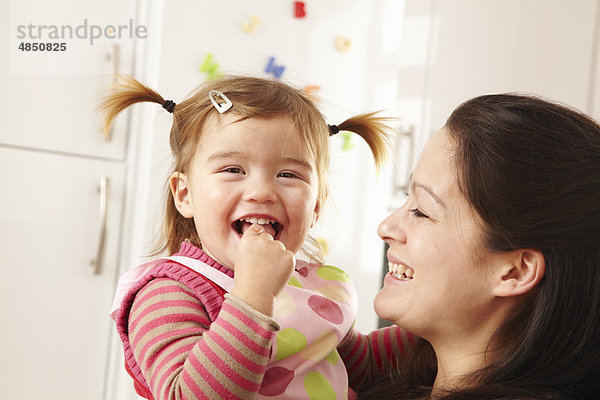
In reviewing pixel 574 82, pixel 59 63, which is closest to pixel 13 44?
pixel 59 63

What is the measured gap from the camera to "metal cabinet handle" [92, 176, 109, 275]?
2.25 meters

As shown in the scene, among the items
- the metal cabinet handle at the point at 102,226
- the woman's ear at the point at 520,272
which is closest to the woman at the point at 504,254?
the woman's ear at the point at 520,272

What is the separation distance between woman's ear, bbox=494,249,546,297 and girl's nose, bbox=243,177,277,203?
394mm

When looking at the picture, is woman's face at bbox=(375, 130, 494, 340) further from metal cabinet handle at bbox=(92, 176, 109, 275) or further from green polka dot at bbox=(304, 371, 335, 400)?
metal cabinet handle at bbox=(92, 176, 109, 275)

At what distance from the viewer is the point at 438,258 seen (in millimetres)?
1070

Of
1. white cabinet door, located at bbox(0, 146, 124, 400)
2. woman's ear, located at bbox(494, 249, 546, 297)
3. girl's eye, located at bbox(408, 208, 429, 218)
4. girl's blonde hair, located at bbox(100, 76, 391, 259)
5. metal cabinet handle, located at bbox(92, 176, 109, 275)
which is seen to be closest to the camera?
woman's ear, located at bbox(494, 249, 546, 297)

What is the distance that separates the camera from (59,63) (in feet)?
7.20

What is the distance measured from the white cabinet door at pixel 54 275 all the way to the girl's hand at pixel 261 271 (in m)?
1.33

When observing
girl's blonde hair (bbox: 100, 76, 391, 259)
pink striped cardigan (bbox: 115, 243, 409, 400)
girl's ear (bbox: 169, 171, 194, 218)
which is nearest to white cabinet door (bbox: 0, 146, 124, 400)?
girl's blonde hair (bbox: 100, 76, 391, 259)

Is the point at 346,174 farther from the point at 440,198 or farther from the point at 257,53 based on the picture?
the point at 440,198

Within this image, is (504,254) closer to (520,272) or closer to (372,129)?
(520,272)

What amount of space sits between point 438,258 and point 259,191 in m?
0.32

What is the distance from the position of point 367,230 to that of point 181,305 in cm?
204

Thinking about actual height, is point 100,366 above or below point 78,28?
below
